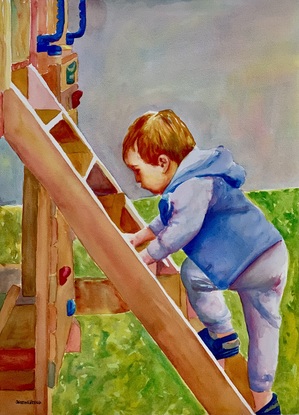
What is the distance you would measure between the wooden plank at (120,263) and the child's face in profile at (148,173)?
156 millimetres

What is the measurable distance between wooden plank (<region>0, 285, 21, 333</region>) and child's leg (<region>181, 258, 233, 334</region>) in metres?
0.43

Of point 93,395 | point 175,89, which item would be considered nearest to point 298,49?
point 175,89

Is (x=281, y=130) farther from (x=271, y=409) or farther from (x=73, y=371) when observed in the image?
(x=73, y=371)

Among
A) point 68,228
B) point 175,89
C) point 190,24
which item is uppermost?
point 190,24

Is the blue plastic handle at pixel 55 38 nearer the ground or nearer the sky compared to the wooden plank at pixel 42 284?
nearer the sky

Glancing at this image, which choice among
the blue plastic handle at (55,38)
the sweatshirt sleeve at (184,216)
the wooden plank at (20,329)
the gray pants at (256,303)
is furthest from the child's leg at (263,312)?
the blue plastic handle at (55,38)

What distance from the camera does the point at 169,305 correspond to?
4.12ft

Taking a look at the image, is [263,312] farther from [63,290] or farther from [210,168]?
[63,290]

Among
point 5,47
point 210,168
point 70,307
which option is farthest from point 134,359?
point 5,47

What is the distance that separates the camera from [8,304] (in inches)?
51.5

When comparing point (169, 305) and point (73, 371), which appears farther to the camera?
point (73, 371)

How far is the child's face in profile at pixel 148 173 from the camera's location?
1325mm

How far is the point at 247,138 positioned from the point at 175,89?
22cm

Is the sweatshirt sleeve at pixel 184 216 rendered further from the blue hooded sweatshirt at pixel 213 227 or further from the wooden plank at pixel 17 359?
the wooden plank at pixel 17 359
